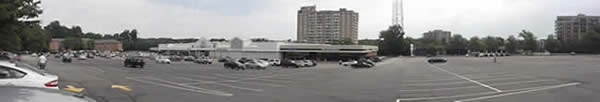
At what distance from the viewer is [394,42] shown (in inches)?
4523

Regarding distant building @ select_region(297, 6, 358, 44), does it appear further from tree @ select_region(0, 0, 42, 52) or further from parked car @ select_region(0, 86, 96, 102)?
parked car @ select_region(0, 86, 96, 102)

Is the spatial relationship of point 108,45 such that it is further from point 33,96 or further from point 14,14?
point 33,96

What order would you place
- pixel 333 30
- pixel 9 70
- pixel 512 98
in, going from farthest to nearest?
pixel 333 30, pixel 512 98, pixel 9 70

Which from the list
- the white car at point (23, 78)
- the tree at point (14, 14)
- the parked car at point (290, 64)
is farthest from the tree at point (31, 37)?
the parked car at point (290, 64)

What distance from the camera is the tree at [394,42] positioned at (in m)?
114

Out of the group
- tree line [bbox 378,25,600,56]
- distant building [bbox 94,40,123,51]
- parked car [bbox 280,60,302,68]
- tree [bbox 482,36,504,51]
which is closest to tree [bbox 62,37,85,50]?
distant building [bbox 94,40,123,51]

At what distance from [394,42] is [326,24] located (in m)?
49.4

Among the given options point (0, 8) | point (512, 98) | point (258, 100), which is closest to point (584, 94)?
point (512, 98)

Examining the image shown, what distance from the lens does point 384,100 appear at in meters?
11.5

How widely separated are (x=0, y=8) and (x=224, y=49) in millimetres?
66497

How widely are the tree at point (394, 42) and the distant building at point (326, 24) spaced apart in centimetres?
3804

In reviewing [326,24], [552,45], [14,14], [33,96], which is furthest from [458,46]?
[33,96]

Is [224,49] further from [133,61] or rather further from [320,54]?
[133,61]

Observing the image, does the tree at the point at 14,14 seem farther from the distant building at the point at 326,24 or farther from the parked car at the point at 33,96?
the distant building at the point at 326,24
